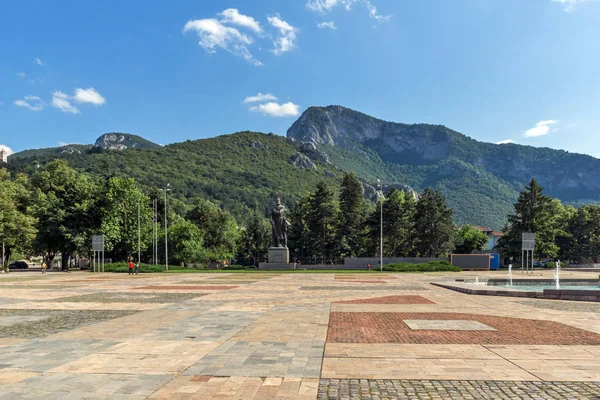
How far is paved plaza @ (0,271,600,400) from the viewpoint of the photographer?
578 centimetres

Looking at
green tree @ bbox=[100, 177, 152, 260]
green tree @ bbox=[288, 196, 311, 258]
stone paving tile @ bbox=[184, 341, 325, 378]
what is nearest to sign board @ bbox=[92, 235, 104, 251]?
green tree @ bbox=[100, 177, 152, 260]

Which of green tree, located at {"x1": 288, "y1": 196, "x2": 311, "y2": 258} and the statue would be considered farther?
green tree, located at {"x1": 288, "y1": 196, "x2": 311, "y2": 258}

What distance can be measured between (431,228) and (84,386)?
58.6 meters

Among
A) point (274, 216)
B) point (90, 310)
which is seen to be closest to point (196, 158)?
point (274, 216)

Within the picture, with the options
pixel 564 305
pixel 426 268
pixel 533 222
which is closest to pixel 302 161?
pixel 533 222

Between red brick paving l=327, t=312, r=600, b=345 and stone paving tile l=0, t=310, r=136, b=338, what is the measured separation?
6.91 meters

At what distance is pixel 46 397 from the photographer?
5379 mm

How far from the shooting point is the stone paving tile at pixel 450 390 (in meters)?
5.52

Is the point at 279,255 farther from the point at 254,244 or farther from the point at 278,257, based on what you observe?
the point at 254,244

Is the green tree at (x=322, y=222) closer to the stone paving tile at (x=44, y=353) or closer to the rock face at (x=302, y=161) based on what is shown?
the stone paving tile at (x=44, y=353)

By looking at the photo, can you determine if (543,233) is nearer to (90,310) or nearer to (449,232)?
(449,232)

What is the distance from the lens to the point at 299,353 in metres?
7.81

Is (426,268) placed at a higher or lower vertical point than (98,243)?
lower

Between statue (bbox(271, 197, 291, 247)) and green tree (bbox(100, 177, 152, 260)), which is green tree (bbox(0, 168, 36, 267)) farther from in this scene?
statue (bbox(271, 197, 291, 247))
